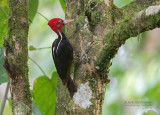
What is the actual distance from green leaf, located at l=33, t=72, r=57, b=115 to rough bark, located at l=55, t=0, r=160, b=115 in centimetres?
48

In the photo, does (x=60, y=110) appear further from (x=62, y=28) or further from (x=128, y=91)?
(x=128, y=91)

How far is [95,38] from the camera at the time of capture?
2705 millimetres

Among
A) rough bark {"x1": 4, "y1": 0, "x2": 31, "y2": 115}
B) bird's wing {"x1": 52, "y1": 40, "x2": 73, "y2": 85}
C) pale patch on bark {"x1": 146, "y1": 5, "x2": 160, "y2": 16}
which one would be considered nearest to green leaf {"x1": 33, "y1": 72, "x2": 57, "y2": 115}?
bird's wing {"x1": 52, "y1": 40, "x2": 73, "y2": 85}

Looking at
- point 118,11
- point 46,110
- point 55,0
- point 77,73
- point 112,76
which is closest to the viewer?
point 77,73

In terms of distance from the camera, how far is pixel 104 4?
2.78 meters

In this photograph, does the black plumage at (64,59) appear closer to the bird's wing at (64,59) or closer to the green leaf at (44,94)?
the bird's wing at (64,59)

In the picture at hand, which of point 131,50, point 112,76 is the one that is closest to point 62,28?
point 112,76

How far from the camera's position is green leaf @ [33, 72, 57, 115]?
10.4 feet

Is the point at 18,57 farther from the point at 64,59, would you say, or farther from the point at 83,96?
the point at 64,59

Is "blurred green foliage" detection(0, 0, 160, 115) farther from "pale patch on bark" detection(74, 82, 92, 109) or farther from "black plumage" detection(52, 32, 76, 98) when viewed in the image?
"pale patch on bark" detection(74, 82, 92, 109)

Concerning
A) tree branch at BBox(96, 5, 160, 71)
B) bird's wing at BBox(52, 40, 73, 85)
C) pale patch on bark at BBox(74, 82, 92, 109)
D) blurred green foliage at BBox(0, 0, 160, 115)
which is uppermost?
blurred green foliage at BBox(0, 0, 160, 115)

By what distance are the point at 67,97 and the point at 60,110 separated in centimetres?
13

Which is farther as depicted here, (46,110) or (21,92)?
(46,110)

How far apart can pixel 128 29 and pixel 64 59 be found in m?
1.16
